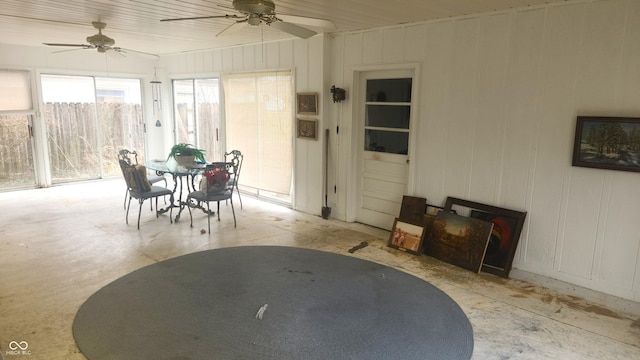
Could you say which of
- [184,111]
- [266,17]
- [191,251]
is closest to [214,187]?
[191,251]

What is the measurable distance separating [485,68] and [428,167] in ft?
3.94

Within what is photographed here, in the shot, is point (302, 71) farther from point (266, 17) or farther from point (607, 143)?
point (607, 143)

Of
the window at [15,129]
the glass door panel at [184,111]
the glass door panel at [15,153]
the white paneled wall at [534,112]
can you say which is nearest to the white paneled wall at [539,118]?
the white paneled wall at [534,112]

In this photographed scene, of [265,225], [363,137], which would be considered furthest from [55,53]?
[363,137]

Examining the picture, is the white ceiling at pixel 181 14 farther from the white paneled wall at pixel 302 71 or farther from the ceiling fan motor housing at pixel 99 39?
the white paneled wall at pixel 302 71

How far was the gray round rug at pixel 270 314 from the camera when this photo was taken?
8.87ft

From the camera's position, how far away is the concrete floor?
9.37 feet

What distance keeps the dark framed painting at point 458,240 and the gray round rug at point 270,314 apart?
64 centimetres

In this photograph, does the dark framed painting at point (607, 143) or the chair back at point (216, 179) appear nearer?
the dark framed painting at point (607, 143)

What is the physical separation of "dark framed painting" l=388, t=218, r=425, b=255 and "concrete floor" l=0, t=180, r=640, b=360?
0.10m

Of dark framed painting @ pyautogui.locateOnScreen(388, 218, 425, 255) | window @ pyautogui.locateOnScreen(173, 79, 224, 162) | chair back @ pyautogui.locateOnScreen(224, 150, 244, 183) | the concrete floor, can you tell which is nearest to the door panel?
the concrete floor

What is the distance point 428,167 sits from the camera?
185 inches

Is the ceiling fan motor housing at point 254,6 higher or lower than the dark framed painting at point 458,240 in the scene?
higher

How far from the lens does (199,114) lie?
810 centimetres
